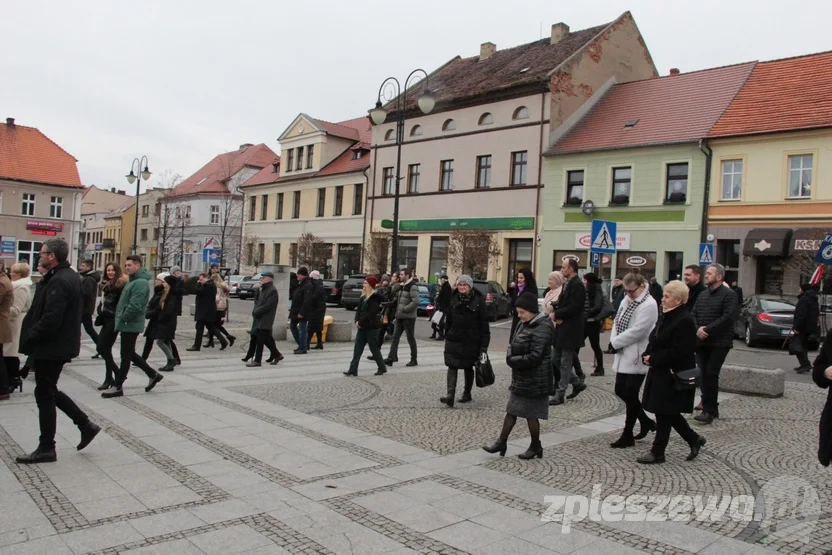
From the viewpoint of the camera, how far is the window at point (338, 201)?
44688 mm

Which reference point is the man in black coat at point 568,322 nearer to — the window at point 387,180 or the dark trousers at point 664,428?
the dark trousers at point 664,428

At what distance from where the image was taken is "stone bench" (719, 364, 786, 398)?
33.4ft

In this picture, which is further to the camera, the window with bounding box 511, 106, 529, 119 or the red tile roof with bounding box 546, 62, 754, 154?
the window with bounding box 511, 106, 529, 119

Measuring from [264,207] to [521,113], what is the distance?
24.6m

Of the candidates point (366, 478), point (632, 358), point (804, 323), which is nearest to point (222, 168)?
point (804, 323)

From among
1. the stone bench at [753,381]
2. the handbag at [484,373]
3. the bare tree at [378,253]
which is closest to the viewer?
the handbag at [484,373]

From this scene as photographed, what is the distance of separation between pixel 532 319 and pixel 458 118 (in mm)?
31482

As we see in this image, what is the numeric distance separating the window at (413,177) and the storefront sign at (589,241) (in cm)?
1105

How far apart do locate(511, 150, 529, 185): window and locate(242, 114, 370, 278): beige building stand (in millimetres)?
11433

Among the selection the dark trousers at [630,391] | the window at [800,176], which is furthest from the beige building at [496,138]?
the dark trousers at [630,391]

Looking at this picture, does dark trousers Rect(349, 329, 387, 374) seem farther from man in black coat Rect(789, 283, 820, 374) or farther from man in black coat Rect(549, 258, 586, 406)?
man in black coat Rect(789, 283, 820, 374)

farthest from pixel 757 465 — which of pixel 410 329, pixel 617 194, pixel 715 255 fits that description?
pixel 617 194

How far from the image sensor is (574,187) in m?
31.7

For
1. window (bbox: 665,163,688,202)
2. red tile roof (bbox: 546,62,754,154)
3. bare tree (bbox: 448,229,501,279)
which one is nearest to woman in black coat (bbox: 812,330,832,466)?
window (bbox: 665,163,688,202)
